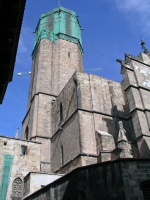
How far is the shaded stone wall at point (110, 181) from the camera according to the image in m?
8.02

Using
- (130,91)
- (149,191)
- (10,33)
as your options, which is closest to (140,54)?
(130,91)

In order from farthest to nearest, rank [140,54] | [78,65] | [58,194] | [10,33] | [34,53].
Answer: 1. [34,53]
2. [78,65]
3. [140,54]
4. [58,194]
5. [10,33]

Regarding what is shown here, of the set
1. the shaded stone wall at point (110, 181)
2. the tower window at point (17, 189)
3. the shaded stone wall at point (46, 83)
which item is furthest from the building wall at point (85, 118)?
the shaded stone wall at point (110, 181)

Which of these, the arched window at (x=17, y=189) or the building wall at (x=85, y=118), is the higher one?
the building wall at (x=85, y=118)

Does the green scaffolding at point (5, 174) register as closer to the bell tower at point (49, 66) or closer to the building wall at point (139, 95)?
the bell tower at point (49, 66)

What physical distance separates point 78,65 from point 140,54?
8.13 m

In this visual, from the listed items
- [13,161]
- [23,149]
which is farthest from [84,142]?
[13,161]

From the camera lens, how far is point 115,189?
26.6 feet

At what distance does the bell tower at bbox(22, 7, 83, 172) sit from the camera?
792 inches

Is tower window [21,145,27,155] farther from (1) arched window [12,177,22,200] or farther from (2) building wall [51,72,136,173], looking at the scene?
(2) building wall [51,72,136,173]

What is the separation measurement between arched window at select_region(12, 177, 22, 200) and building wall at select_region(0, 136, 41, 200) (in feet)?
0.57

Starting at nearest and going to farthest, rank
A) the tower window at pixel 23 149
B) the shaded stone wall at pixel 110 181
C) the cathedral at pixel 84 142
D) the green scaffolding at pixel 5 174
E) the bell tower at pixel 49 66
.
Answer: the shaded stone wall at pixel 110 181 < the cathedral at pixel 84 142 < the green scaffolding at pixel 5 174 < the tower window at pixel 23 149 < the bell tower at pixel 49 66

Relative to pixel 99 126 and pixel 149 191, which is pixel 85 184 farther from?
pixel 99 126

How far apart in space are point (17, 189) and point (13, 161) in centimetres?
177
